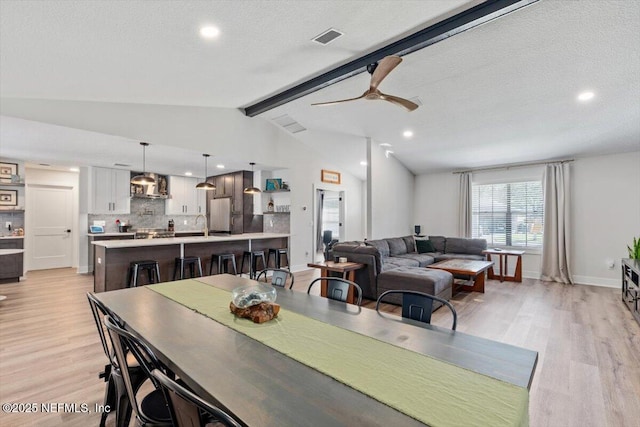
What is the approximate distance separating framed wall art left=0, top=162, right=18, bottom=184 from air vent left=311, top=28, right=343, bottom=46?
6925mm

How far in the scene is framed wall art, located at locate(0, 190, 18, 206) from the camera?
6145 mm

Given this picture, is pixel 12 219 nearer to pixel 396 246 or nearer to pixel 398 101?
pixel 398 101

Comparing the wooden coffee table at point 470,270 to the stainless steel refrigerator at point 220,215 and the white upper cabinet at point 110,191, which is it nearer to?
the stainless steel refrigerator at point 220,215

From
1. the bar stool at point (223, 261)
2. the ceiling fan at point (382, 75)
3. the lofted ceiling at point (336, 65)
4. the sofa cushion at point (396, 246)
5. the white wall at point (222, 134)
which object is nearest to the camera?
the lofted ceiling at point (336, 65)

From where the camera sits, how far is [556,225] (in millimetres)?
6414

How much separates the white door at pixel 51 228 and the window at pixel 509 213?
1019cm

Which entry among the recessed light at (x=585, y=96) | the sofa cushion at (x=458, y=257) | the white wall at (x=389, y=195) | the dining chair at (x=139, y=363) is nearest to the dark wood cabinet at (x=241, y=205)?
the white wall at (x=389, y=195)

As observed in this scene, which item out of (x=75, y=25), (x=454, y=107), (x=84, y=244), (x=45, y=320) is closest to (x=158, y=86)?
(x=75, y=25)

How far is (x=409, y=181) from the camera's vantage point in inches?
334

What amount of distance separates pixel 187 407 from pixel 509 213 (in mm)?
8008

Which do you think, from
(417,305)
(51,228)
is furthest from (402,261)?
(51,228)

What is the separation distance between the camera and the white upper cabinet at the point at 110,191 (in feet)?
22.9

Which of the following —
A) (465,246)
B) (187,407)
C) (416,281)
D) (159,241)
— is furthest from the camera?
(465,246)

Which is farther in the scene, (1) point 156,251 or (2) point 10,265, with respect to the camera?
(2) point 10,265
